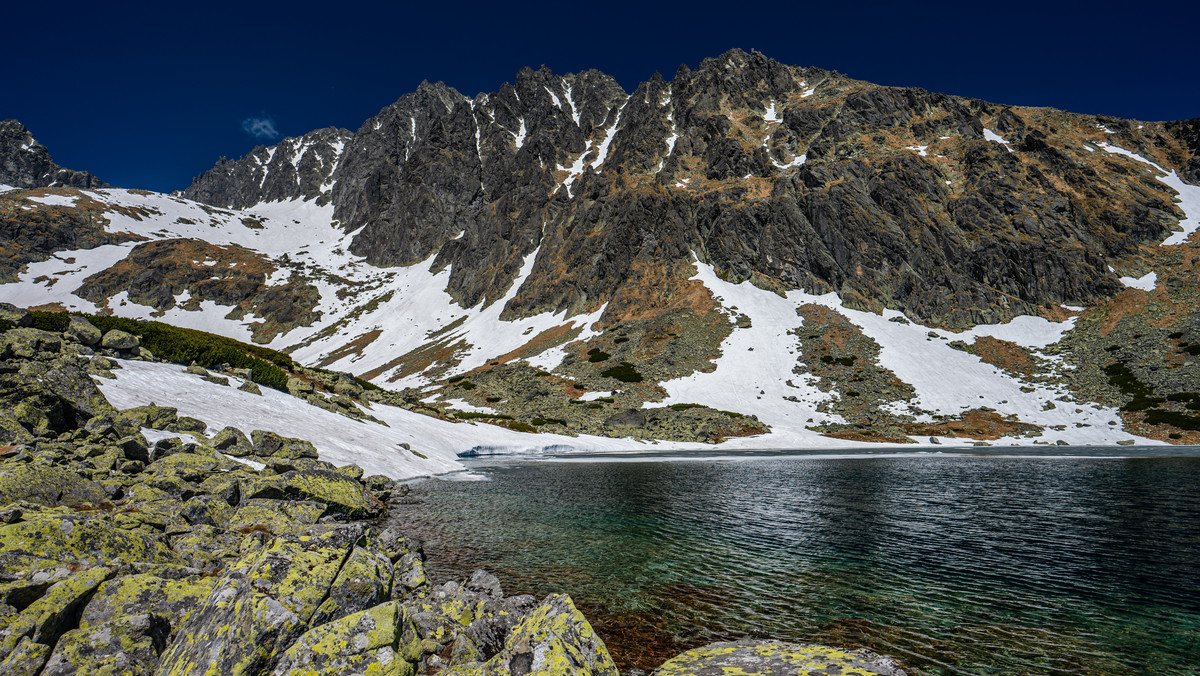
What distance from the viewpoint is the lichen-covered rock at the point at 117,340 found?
32.2 metres

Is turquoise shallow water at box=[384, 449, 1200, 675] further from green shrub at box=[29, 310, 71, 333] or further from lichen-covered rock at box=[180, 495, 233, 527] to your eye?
green shrub at box=[29, 310, 71, 333]

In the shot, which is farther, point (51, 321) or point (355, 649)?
point (51, 321)

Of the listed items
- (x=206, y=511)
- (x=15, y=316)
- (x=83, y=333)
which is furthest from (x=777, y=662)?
(x=83, y=333)

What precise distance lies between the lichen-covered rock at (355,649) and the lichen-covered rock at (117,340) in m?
37.5

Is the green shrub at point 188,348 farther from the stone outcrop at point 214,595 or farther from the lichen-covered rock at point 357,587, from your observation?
the lichen-covered rock at point 357,587

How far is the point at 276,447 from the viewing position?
2605cm

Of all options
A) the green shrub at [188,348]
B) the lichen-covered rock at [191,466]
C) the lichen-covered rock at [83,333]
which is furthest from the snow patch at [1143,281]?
the lichen-covered rock at [83,333]

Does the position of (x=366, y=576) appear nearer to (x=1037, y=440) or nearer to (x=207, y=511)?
(x=207, y=511)

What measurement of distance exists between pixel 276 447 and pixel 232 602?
2261 centimetres

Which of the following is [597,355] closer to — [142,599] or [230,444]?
[230,444]

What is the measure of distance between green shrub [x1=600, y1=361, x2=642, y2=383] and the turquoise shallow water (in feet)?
207

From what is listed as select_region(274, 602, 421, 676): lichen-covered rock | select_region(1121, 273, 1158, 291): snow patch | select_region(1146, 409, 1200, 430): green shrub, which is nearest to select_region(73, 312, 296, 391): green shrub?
select_region(274, 602, 421, 676): lichen-covered rock

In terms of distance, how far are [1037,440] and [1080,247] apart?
6945cm

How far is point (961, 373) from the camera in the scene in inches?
3583
